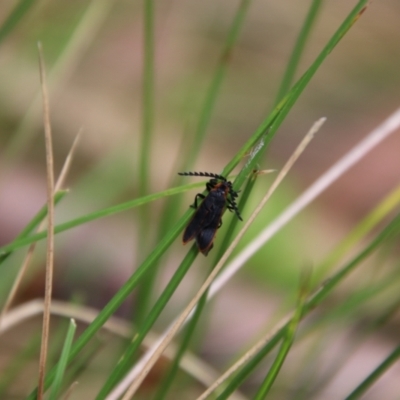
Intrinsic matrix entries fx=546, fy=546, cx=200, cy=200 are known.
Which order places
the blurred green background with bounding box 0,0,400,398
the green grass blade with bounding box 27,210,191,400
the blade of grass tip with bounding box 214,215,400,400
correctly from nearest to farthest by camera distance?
1. the green grass blade with bounding box 27,210,191,400
2. the blade of grass tip with bounding box 214,215,400,400
3. the blurred green background with bounding box 0,0,400,398

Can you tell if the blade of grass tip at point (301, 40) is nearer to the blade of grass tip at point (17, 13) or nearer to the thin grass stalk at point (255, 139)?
the thin grass stalk at point (255, 139)

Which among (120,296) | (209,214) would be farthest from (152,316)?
(209,214)

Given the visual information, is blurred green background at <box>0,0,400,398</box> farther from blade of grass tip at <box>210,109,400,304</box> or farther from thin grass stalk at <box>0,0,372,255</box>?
thin grass stalk at <box>0,0,372,255</box>

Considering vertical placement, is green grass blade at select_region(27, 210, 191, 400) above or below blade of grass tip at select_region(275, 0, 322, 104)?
below

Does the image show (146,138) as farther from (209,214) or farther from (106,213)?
(106,213)

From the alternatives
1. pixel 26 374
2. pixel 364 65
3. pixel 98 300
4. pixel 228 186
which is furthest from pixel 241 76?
pixel 26 374

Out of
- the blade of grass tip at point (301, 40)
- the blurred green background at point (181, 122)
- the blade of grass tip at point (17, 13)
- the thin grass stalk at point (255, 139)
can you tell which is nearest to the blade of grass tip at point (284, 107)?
the thin grass stalk at point (255, 139)

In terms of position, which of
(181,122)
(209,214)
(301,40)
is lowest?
(209,214)

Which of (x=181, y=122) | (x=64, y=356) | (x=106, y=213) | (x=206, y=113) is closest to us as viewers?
(x=64, y=356)

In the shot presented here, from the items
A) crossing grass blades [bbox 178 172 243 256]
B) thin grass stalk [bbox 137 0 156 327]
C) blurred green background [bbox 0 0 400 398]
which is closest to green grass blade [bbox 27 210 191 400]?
crossing grass blades [bbox 178 172 243 256]

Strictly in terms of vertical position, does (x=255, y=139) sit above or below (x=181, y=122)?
below
